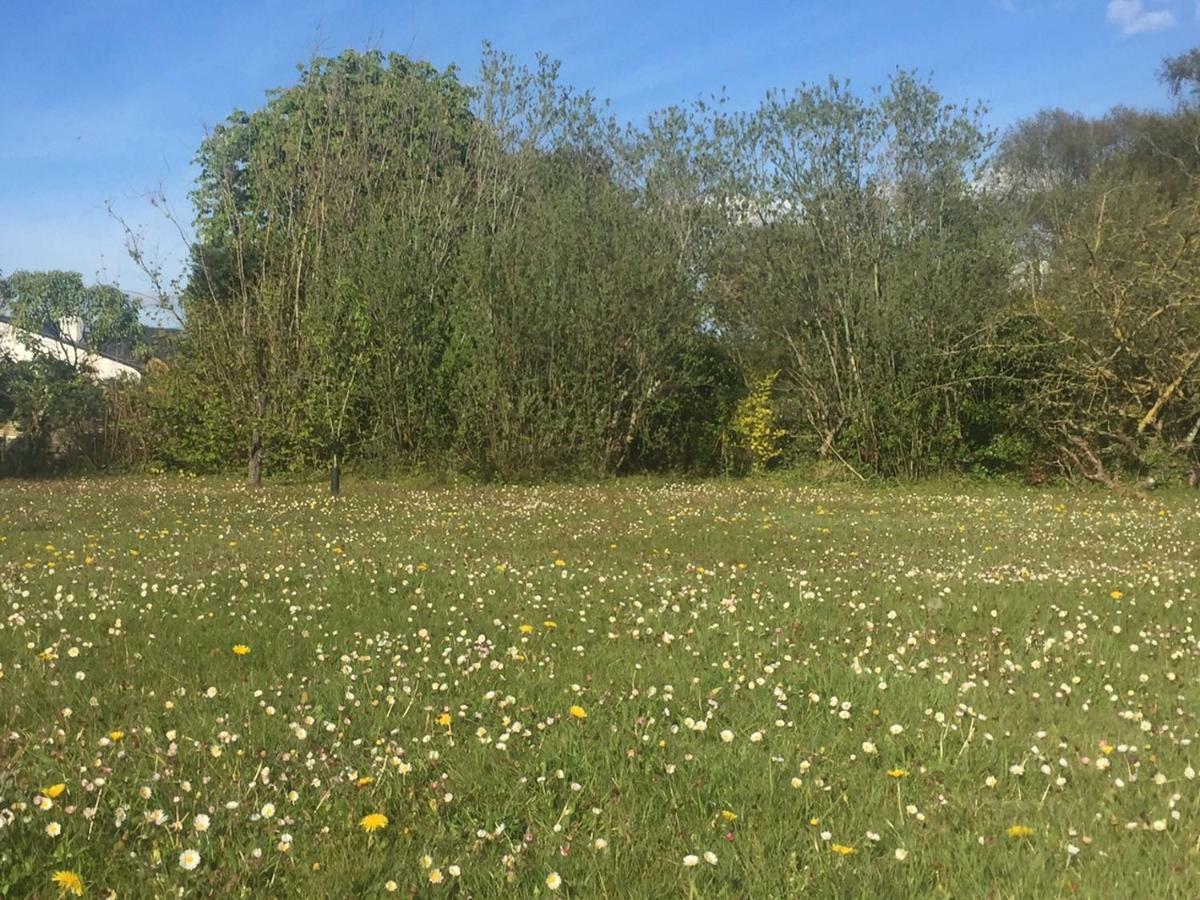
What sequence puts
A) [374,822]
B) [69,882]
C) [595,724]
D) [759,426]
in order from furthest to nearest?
[759,426], [595,724], [374,822], [69,882]

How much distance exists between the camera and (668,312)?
20.3 metres

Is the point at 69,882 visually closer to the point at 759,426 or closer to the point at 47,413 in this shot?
the point at 759,426

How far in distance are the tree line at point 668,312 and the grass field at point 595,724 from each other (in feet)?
33.4

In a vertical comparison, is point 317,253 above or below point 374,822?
above

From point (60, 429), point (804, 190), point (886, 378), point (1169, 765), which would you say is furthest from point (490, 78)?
point (1169, 765)

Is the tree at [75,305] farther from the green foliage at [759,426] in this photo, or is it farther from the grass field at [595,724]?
the grass field at [595,724]

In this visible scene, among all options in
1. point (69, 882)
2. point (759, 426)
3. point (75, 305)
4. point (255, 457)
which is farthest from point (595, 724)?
point (75, 305)

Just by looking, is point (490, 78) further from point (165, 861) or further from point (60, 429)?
point (165, 861)

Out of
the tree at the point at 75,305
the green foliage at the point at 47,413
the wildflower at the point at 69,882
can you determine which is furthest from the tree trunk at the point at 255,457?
the tree at the point at 75,305

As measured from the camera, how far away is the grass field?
10.3 ft

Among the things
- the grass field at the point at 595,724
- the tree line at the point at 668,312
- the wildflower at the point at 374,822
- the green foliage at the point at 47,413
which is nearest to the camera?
the grass field at the point at 595,724

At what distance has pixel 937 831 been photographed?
340 cm

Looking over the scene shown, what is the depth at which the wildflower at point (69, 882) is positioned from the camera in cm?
283

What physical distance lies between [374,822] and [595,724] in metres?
1.37
